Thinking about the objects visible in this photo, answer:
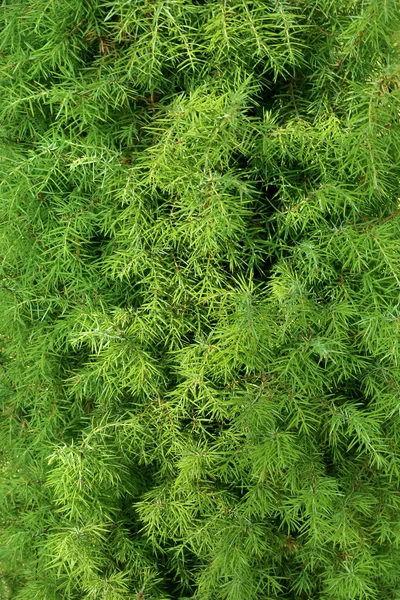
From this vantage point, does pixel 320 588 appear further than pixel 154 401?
Yes

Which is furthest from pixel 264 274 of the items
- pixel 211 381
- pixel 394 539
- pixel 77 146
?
pixel 394 539

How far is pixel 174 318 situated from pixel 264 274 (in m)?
0.22

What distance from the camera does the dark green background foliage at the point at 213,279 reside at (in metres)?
1.59

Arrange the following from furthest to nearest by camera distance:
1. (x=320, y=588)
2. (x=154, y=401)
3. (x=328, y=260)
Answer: (x=320, y=588)
(x=154, y=401)
(x=328, y=260)

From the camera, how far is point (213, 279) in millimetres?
1690

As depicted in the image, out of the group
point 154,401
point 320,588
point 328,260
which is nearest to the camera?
point 328,260

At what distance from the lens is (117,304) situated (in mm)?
1790

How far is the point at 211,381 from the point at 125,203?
0.43 m

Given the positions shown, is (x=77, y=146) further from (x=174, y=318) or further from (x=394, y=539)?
(x=394, y=539)

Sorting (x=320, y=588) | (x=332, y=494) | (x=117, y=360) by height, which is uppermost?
(x=117, y=360)

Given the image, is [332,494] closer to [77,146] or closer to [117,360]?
[117,360]

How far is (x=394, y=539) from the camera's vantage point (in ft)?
5.99

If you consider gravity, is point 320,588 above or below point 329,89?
below

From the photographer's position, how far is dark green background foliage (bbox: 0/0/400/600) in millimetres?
1593
